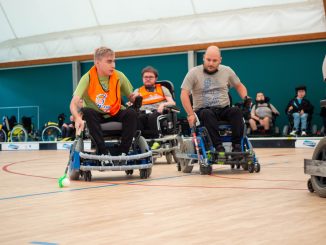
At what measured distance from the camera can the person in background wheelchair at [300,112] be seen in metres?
12.2

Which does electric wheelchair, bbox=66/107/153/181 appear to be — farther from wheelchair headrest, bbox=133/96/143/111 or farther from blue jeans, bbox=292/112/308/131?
blue jeans, bbox=292/112/308/131

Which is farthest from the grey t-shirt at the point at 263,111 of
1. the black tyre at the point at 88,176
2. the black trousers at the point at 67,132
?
the black tyre at the point at 88,176

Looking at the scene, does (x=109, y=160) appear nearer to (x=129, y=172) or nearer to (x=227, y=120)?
(x=129, y=172)

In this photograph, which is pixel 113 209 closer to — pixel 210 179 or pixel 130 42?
pixel 210 179

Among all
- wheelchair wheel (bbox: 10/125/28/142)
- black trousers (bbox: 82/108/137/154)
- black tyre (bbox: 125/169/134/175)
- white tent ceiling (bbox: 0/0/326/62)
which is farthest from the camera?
wheelchair wheel (bbox: 10/125/28/142)

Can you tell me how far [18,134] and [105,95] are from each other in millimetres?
10217

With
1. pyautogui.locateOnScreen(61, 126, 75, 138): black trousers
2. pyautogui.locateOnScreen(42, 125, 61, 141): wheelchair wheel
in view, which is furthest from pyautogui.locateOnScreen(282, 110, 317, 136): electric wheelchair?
pyautogui.locateOnScreen(42, 125, 61, 141): wheelchair wheel

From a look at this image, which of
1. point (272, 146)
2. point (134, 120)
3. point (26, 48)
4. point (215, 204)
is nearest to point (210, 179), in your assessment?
point (134, 120)

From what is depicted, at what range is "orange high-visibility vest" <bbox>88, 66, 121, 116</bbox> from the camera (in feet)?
17.5

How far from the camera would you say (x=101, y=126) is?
17.2 feet

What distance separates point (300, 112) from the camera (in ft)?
40.4

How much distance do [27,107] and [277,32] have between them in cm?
689

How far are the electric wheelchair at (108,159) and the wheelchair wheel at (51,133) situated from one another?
31.6ft

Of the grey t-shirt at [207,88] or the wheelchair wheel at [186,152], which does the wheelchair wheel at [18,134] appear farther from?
the grey t-shirt at [207,88]
